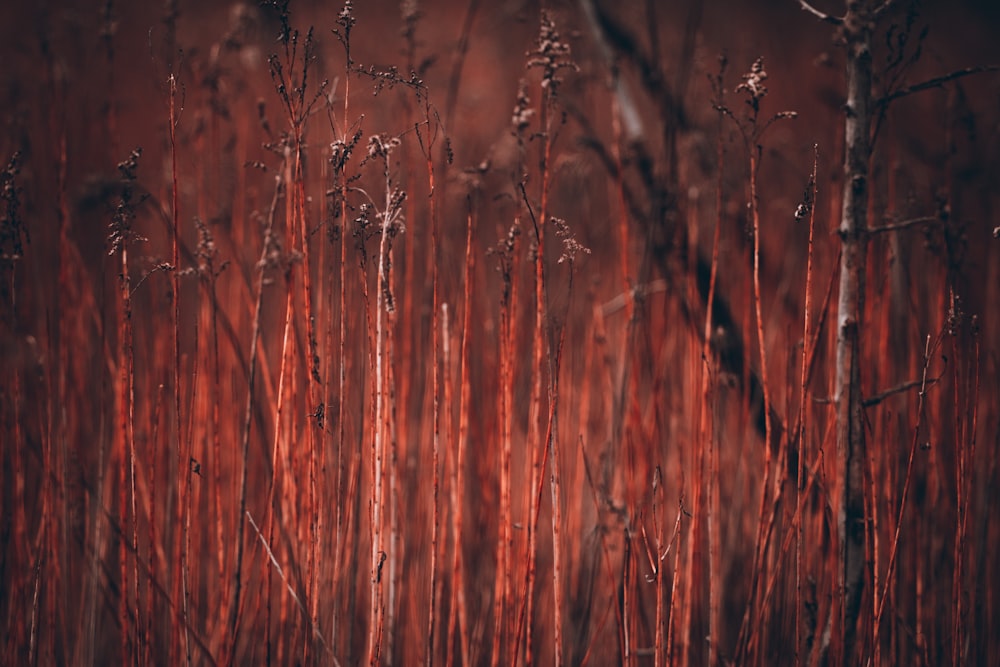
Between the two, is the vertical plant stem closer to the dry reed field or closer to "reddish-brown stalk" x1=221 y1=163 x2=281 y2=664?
the dry reed field

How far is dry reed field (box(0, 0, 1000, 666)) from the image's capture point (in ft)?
2.58

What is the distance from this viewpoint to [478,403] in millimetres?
1409

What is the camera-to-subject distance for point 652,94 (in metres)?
1.35

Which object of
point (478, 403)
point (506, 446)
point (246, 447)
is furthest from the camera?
point (478, 403)

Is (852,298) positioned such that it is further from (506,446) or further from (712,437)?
(506,446)

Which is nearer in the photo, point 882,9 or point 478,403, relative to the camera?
point 882,9

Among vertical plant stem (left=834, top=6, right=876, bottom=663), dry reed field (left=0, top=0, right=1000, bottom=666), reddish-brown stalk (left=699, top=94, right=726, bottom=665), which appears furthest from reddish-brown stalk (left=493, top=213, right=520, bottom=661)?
vertical plant stem (left=834, top=6, right=876, bottom=663)

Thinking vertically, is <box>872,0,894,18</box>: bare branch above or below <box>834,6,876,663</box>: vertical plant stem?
above

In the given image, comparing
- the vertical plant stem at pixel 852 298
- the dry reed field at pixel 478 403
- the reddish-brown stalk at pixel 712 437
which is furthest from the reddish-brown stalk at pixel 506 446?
the vertical plant stem at pixel 852 298

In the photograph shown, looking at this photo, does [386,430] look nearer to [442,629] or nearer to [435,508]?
[435,508]

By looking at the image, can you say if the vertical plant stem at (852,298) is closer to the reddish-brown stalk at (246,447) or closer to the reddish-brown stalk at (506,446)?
the reddish-brown stalk at (506,446)

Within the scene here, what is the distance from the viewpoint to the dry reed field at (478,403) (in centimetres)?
79

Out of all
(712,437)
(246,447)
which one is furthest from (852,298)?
(246,447)

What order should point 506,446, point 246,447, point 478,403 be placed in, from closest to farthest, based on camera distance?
point 246,447 → point 506,446 → point 478,403
